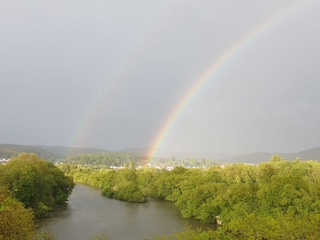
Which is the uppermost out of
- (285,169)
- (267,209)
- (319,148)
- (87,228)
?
(319,148)

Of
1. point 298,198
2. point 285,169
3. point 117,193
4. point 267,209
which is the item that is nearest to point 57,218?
point 117,193

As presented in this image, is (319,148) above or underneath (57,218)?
above

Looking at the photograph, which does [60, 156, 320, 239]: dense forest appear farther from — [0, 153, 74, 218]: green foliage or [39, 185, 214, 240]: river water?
[0, 153, 74, 218]: green foliage

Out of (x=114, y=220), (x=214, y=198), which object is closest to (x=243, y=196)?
(x=214, y=198)

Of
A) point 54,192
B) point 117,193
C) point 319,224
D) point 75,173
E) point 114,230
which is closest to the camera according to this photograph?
point 319,224

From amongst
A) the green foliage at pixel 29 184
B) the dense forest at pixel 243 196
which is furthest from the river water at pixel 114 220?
the dense forest at pixel 243 196

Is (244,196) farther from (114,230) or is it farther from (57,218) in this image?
(57,218)
